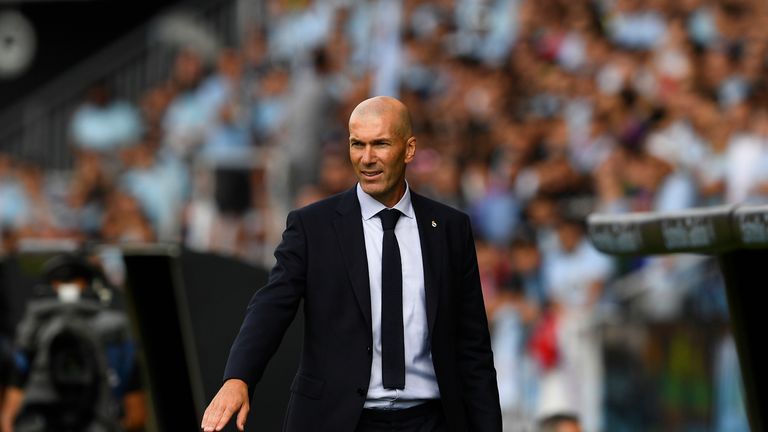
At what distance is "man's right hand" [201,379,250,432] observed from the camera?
14.5 feet

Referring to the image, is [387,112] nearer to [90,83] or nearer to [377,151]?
[377,151]

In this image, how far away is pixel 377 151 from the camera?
4.84m

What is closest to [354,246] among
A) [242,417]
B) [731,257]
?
[242,417]

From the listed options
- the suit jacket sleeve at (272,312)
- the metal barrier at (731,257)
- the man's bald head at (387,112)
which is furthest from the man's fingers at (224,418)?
the metal barrier at (731,257)

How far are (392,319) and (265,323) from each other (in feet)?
1.32

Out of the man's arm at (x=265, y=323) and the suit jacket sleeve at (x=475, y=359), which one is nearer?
the man's arm at (x=265, y=323)

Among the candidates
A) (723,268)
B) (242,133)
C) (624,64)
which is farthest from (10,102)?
(723,268)

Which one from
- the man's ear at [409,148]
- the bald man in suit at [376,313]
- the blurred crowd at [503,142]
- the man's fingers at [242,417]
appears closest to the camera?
the man's fingers at [242,417]

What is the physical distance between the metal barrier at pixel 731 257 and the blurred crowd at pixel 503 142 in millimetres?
4314

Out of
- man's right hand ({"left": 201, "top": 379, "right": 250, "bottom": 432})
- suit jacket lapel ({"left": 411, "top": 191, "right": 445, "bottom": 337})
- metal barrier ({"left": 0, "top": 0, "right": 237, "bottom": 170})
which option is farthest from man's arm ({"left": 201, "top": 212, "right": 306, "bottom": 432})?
metal barrier ({"left": 0, "top": 0, "right": 237, "bottom": 170})

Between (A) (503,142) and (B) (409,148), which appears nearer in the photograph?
(B) (409,148)

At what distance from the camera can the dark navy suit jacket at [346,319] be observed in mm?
4793

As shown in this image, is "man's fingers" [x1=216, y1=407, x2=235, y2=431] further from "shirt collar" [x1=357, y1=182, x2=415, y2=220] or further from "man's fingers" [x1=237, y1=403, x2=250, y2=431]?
"shirt collar" [x1=357, y1=182, x2=415, y2=220]

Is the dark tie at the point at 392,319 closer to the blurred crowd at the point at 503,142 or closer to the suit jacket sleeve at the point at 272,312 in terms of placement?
the suit jacket sleeve at the point at 272,312
